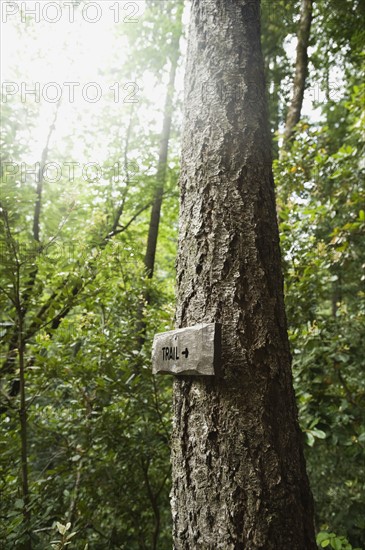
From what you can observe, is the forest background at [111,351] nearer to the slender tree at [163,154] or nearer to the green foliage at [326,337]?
the green foliage at [326,337]

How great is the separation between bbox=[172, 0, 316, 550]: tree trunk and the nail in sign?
0.20 feet

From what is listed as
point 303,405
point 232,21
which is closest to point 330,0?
point 232,21

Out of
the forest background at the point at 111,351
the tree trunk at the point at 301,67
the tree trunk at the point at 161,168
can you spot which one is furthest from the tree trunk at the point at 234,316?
the tree trunk at the point at 161,168

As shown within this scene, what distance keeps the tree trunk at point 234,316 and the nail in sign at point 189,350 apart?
0.20 feet

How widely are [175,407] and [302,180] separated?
3.14 m

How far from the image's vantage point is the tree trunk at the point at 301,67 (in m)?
4.91

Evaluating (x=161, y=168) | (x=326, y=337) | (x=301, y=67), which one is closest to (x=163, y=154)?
(x=161, y=168)

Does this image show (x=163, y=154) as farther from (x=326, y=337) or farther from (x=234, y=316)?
(x=234, y=316)

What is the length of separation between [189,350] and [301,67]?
5.20 metres

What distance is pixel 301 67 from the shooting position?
17.1ft

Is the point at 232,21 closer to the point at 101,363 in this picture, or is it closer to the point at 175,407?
the point at 175,407

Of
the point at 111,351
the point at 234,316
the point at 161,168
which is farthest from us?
the point at 161,168

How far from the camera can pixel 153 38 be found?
23.3 feet

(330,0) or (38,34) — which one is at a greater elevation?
(330,0)
